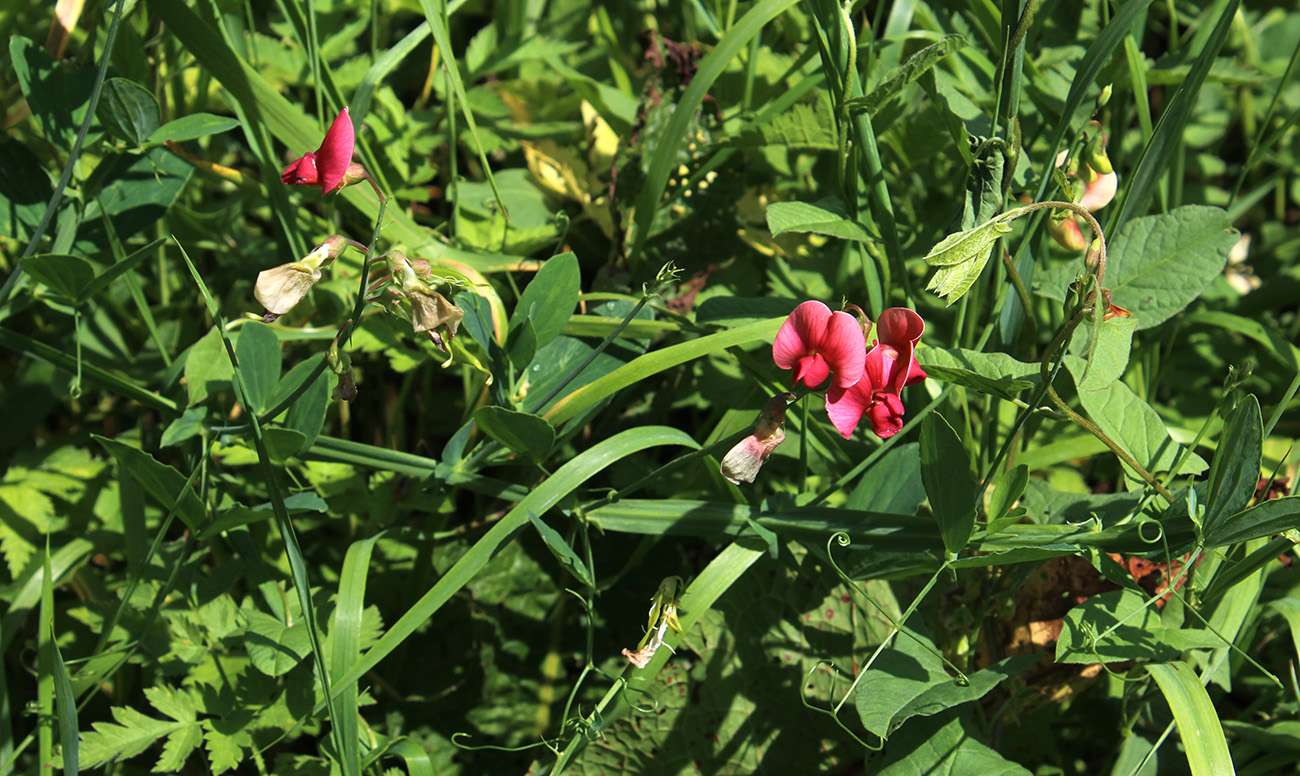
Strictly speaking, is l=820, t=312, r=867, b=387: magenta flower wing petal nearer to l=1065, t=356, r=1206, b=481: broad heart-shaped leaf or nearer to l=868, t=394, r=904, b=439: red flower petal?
l=868, t=394, r=904, b=439: red flower petal

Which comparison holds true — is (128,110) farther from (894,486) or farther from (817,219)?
(894,486)

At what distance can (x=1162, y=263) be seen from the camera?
118 cm

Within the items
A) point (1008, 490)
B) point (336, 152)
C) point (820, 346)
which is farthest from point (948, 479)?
point (336, 152)

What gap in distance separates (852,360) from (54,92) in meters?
1.18

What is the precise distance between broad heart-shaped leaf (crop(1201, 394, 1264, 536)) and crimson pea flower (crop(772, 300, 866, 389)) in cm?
39

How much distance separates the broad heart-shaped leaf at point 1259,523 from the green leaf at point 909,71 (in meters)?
0.58

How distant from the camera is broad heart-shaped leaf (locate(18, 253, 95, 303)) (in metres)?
1.08

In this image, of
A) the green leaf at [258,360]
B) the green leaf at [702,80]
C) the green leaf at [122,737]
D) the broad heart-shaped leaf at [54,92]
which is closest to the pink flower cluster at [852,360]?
the green leaf at [702,80]

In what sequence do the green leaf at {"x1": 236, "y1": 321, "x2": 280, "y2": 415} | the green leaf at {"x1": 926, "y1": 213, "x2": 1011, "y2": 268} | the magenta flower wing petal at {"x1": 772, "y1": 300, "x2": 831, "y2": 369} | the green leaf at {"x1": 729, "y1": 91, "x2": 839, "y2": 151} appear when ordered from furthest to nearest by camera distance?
the green leaf at {"x1": 729, "y1": 91, "x2": 839, "y2": 151} → the green leaf at {"x1": 236, "y1": 321, "x2": 280, "y2": 415} → the magenta flower wing petal at {"x1": 772, "y1": 300, "x2": 831, "y2": 369} → the green leaf at {"x1": 926, "y1": 213, "x2": 1011, "y2": 268}

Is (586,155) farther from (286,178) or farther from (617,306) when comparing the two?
(286,178)

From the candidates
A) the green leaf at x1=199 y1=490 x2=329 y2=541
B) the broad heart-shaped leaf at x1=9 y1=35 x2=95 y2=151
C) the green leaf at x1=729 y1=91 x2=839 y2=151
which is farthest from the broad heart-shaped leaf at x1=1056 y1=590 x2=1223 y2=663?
the broad heart-shaped leaf at x1=9 y1=35 x2=95 y2=151

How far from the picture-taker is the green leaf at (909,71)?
987 millimetres

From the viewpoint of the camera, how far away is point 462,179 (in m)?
1.73

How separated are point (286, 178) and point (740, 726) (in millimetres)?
986
